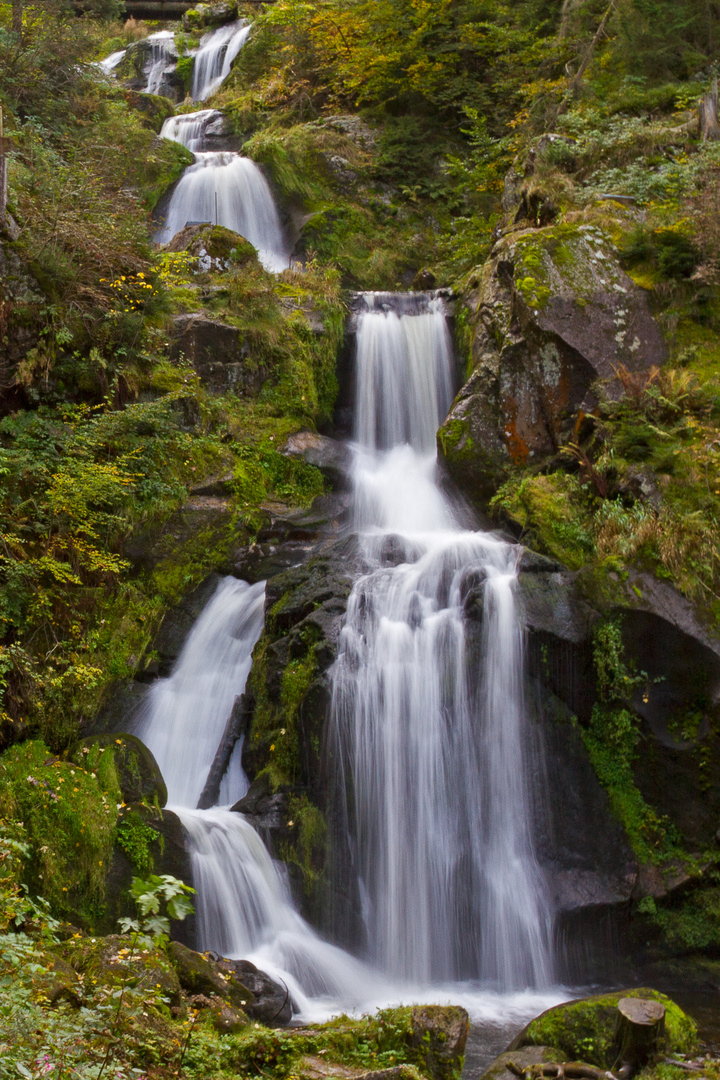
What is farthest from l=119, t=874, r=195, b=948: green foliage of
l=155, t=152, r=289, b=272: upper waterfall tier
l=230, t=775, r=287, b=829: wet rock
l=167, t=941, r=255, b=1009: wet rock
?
l=155, t=152, r=289, b=272: upper waterfall tier

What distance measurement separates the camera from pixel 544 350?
10.2m

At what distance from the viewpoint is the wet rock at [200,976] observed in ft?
15.5

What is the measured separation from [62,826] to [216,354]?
7834 millimetres

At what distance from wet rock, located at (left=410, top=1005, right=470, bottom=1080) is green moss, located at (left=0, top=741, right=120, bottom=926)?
2482 millimetres

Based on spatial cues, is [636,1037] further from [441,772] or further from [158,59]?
[158,59]

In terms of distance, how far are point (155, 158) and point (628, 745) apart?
49.2ft

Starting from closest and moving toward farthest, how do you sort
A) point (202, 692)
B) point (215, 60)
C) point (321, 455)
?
point (202, 692), point (321, 455), point (215, 60)

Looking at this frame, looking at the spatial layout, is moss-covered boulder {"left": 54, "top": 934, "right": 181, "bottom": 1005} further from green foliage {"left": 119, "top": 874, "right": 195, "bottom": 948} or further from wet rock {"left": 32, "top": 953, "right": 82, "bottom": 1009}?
green foliage {"left": 119, "top": 874, "right": 195, "bottom": 948}

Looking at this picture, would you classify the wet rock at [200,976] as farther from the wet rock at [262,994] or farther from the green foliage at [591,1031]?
the green foliage at [591,1031]

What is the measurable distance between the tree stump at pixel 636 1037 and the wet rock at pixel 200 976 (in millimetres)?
2405

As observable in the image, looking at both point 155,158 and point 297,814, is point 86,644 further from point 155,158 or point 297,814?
point 155,158

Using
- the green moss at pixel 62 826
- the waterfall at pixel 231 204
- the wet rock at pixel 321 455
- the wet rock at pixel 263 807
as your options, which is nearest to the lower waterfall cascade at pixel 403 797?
the wet rock at pixel 263 807

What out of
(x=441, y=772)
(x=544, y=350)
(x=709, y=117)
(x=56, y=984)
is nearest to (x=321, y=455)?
(x=544, y=350)

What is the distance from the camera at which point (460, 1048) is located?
4.37 m
